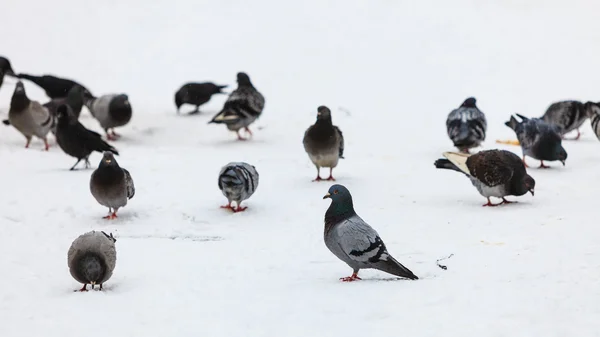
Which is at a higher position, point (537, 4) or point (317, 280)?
point (537, 4)

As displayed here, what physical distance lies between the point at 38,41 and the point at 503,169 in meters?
16.7

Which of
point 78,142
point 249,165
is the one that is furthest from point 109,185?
point 78,142

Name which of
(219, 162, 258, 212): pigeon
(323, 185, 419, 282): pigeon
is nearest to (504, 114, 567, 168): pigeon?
(219, 162, 258, 212): pigeon

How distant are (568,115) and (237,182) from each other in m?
6.84

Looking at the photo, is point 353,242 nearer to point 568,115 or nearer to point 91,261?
point 91,261

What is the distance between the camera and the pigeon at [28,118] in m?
13.4

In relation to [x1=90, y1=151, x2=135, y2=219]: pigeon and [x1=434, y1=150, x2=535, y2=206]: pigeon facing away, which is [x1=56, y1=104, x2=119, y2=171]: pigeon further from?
[x1=434, y1=150, x2=535, y2=206]: pigeon facing away

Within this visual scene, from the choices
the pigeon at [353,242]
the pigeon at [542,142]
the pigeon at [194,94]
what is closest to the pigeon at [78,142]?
the pigeon at [194,94]

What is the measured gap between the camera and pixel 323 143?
1107cm

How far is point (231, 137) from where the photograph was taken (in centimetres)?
1527

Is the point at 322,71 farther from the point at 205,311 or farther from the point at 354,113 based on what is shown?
the point at 205,311

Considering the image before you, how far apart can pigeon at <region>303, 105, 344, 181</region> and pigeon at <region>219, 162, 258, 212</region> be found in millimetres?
1586

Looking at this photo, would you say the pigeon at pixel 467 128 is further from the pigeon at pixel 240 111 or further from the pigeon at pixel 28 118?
the pigeon at pixel 28 118

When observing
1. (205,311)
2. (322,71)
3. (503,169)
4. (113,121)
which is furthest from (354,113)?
(205,311)
